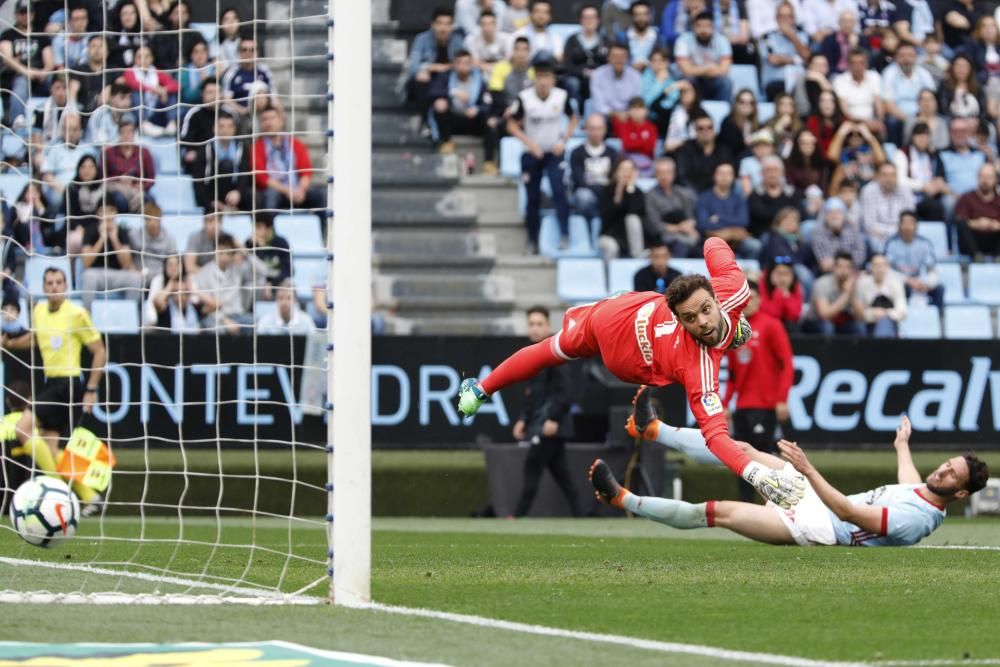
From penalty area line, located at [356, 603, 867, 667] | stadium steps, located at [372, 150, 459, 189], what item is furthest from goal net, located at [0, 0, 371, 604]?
stadium steps, located at [372, 150, 459, 189]

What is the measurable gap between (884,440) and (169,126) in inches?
309

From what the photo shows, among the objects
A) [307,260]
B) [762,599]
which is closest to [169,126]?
[307,260]

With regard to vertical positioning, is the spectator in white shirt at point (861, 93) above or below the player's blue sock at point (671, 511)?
above

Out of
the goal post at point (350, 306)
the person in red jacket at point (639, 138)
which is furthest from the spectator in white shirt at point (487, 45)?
the goal post at point (350, 306)

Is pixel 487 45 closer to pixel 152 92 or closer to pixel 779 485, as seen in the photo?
pixel 152 92

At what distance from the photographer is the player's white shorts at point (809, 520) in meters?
10.8

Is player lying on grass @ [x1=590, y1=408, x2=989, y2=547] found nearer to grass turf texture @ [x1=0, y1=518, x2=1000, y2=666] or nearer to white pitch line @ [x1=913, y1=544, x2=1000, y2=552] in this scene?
grass turf texture @ [x1=0, y1=518, x2=1000, y2=666]

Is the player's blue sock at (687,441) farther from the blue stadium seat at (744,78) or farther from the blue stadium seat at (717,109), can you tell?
the blue stadium seat at (744,78)

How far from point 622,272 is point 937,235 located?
428 centimetres

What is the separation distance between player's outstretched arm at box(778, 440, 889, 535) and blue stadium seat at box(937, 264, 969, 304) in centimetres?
987

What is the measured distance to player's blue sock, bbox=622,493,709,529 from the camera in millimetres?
10695

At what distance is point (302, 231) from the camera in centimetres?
1894

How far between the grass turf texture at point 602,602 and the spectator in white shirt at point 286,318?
14.6 feet

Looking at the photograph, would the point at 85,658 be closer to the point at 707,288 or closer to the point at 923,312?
the point at 707,288
